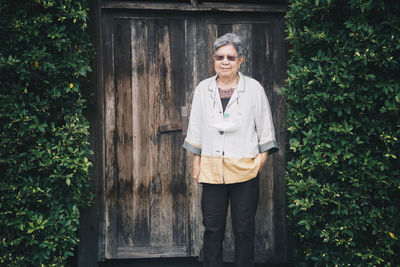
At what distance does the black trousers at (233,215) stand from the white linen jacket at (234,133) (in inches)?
4.7

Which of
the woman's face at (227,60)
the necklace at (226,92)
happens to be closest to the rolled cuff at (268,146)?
the necklace at (226,92)

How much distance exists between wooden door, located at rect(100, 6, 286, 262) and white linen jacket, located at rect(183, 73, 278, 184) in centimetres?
101

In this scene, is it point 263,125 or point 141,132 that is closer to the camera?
point 263,125

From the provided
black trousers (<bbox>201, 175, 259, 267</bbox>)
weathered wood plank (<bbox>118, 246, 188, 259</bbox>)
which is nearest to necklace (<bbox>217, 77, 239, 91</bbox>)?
black trousers (<bbox>201, 175, 259, 267</bbox>)

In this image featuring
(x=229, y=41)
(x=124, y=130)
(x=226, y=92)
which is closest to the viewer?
(x=229, y=41)

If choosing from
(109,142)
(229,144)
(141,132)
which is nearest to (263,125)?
(229,144)

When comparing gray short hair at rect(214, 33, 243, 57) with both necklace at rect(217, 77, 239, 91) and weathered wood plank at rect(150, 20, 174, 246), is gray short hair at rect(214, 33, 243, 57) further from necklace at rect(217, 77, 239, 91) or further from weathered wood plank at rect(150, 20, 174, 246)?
weathered wood plank at rect(150, 20, 174, 246)

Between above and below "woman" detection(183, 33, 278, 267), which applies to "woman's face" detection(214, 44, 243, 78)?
above

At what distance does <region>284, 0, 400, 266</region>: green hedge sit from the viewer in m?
3.22

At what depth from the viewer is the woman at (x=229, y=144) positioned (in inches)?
124

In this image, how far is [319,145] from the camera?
3.33 metres

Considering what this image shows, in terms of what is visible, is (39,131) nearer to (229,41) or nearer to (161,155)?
(161,155)

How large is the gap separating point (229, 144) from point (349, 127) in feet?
3.37

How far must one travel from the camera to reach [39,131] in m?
3.44
